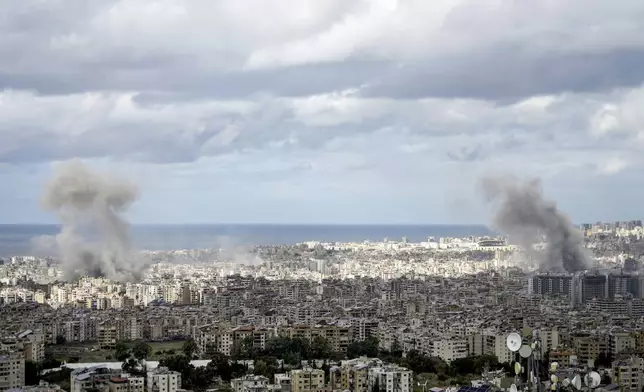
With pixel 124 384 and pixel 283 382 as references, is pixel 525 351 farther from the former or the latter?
pixel 124 384

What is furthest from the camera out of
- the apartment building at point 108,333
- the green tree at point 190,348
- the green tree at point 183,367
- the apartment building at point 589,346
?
the apartment building at point 108,333

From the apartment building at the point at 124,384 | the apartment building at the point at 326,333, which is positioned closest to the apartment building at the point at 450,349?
the apartment building at the point at 326,333

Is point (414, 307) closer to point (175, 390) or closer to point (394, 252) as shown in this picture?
point (175, 390)

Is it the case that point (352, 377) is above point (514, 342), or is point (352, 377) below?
below

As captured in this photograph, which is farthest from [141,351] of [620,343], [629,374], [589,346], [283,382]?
[629,374]

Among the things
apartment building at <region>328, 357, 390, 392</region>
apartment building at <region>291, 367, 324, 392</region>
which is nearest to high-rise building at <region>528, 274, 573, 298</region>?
apartment building at <region>328, 357, 390, 392</region>

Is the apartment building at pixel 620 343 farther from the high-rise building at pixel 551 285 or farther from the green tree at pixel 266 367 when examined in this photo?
the high-rise building at pixel 551 285
